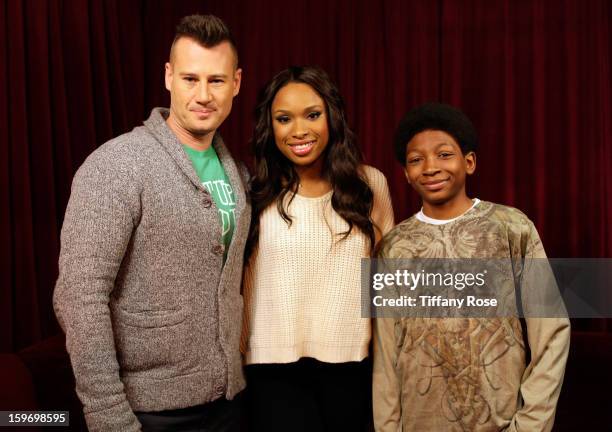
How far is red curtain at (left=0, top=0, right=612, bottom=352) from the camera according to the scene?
2420 mm

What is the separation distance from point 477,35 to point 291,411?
235cm

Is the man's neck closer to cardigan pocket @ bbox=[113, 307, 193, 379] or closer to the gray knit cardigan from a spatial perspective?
the gray knit cardigan

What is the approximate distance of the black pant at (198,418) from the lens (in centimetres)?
143

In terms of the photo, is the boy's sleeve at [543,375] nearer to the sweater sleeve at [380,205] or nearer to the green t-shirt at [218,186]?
the sweater sleeve at [380,205]

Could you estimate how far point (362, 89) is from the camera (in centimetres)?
346

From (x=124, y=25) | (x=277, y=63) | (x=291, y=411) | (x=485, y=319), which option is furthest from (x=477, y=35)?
(x=291, y=411)

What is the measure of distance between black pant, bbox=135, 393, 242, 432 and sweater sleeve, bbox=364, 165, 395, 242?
654 millimetres

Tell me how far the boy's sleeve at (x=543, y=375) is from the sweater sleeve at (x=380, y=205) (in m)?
0.51

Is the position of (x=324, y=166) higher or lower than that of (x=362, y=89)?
lower

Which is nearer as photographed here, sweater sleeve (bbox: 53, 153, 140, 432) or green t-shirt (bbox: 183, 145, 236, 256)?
sweater sleeve (bbox: 53, 153, 140, 432)

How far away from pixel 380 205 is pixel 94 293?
3.04 feet

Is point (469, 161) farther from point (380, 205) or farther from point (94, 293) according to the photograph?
point (94, 293)

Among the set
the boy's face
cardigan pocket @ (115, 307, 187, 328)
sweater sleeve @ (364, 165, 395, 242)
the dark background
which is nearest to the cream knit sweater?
sweater sleeve @ (364, 165, 395, 242)

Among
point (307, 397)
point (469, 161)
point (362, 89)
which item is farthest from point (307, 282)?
point (362, 89)
